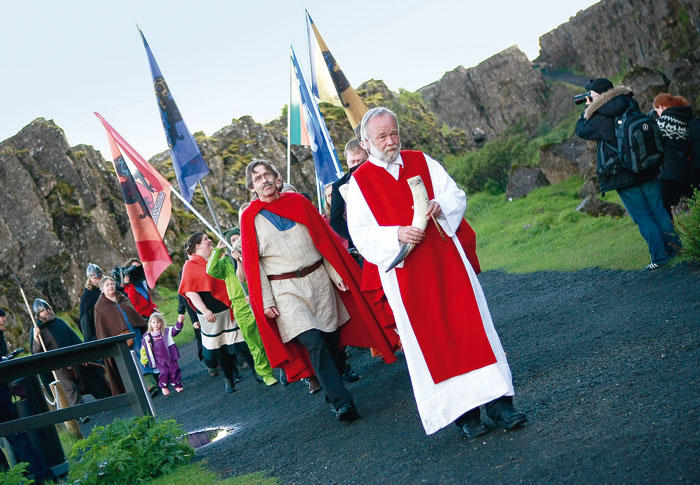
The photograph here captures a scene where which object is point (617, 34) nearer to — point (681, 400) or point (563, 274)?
point (563, 274)

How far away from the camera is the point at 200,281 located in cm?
985

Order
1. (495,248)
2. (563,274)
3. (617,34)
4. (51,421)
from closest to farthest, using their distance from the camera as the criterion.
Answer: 1. (51,421)
2. (563,274)
3. (495,248)
4. (617,34)

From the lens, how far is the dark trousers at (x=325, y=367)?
5.93 meters

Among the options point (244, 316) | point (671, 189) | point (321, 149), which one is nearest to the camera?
point (671, 189)

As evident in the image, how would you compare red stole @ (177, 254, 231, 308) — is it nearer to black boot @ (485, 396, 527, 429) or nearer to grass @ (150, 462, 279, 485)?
grass @ (150, 462, 279, 485)

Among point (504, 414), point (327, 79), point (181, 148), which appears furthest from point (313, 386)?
point (327, 79)

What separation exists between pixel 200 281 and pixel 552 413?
6.31 meters

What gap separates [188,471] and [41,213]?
19.4 m

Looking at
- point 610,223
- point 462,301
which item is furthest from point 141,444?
point 610,223

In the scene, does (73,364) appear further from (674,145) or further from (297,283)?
(674,145)

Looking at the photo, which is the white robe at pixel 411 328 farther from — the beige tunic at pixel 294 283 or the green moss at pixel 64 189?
the green moss at pixel 64 189

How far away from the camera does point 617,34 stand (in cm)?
3192

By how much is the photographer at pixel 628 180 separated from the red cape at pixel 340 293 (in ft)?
10.6

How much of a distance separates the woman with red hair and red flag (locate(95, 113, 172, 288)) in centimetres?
616
